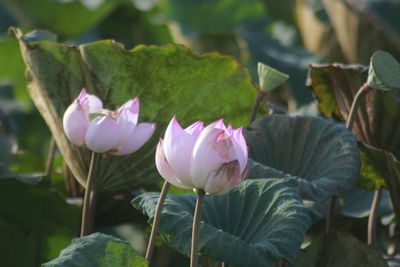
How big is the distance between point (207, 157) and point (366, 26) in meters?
1.36

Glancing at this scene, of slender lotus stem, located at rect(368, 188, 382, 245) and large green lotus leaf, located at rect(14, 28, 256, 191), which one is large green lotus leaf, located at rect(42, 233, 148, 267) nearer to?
large green lotus leaf, located at rect(14, 28, 256, 191)

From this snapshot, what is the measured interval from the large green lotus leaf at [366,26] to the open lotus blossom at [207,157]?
4.24 feet

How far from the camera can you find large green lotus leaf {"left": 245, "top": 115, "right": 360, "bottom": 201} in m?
1.18

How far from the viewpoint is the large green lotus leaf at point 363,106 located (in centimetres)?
132

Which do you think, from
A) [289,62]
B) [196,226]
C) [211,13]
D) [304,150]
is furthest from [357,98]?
[211,13]

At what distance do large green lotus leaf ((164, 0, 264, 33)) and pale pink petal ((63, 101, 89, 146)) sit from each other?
6.58 ft

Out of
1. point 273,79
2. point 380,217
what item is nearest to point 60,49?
point 273,79

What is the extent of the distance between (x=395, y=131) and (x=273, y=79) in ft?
0.76

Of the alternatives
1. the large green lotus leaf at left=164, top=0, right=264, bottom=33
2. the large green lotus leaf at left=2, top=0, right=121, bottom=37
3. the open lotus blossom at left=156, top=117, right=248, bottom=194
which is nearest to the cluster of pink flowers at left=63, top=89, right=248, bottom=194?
the open lotus blossom at left=156, top=117, right=248, bottom=194

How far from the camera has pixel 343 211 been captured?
1420mm

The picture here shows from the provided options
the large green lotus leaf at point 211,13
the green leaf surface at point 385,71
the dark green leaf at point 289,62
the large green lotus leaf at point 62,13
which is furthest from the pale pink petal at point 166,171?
the large green lotus leaf at point 211,13

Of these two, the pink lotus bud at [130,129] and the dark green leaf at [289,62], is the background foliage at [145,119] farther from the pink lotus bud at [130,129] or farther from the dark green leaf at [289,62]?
the dark green leaf at [289,62]

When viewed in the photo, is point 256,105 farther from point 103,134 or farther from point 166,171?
point 166,171

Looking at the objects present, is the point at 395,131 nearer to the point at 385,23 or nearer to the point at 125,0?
the point at 385,23
